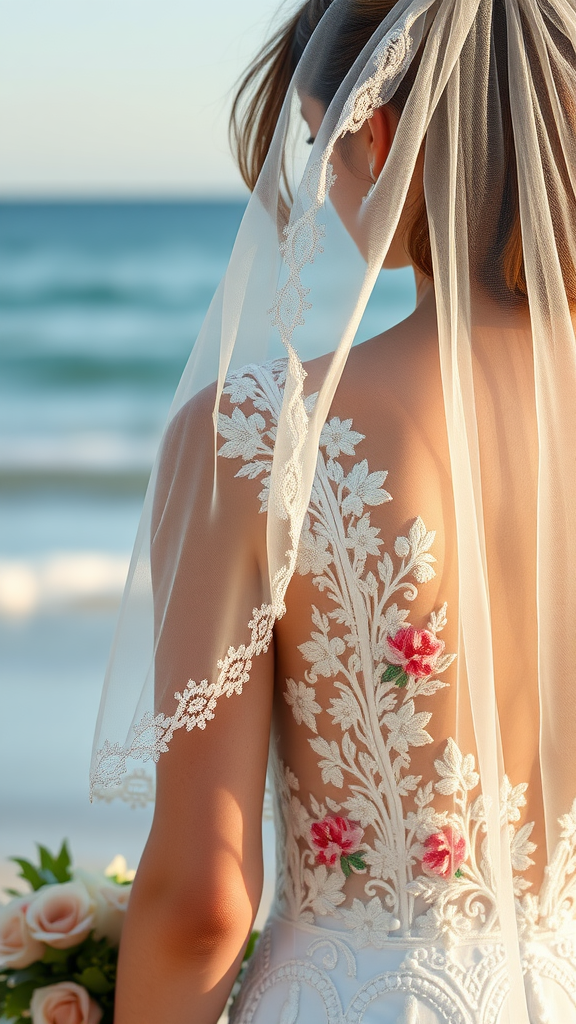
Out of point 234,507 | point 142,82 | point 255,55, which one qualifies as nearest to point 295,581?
point 234,507

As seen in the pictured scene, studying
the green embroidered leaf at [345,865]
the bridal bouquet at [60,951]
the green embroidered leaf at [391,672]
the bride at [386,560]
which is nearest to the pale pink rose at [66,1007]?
the bridal bouquet at [60,951]

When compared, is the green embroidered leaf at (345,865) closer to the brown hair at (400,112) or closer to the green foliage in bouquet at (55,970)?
the green foliage in bouquet at (55,970)

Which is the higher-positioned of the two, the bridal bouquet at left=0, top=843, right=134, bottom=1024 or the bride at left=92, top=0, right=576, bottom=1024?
the bride at left=92, top=0, right=576, bottom=1024

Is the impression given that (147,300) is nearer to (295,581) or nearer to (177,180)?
(177,180)

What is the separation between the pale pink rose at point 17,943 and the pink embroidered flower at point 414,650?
729 mm

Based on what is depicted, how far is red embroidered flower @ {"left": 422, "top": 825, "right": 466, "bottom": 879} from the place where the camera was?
1087 millimetres

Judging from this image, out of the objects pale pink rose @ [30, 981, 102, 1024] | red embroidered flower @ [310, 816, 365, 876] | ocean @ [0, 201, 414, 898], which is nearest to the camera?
red embroidered flower @ [310, 816, 365, 876]

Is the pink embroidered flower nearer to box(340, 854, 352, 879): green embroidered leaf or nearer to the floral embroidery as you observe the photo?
the floral embroidery

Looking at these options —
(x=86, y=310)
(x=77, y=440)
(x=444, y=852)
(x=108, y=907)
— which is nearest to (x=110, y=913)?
(x=108, y=907)

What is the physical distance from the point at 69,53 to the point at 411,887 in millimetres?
14519

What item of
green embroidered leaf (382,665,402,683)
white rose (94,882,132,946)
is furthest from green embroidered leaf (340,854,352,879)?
white rose (94,882,132,946)

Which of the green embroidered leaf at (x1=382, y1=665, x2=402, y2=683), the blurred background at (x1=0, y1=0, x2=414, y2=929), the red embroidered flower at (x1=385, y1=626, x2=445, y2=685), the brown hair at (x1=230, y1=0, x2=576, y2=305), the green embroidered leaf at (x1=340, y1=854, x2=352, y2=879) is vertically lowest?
the green embroidered leaf at (x1=340, y1=854, x2=352, y2=879)

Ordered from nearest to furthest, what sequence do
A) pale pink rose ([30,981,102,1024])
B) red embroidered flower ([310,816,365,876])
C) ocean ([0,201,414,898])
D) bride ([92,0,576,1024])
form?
bride ([92,0,576,1024]), red embroidered flower ([310,816,365,876]), pale pink rose ([30,981,102,1024]), ocean ([0,201,414,898])

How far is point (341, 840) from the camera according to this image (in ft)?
3.64
